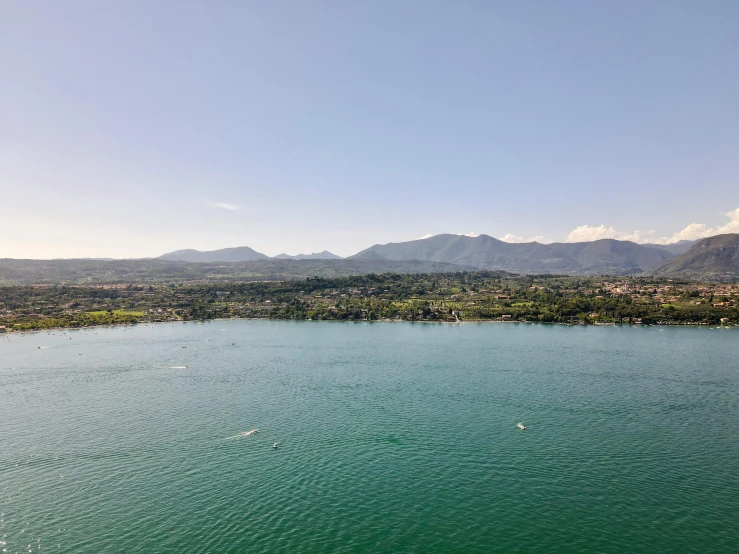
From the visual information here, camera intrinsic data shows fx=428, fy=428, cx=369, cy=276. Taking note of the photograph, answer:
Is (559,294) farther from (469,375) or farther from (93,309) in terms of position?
(93,309)

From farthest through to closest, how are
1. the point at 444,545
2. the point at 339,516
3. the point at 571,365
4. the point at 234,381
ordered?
the point at 571,365 < the point at 234,381 < the point at 339,516 < the point at 444,545

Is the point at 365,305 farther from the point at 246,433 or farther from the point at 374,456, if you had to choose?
the point at 374,456

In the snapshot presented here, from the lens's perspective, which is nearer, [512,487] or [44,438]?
[512,487]

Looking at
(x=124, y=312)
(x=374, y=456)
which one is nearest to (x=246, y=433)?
(x=374, y=456)

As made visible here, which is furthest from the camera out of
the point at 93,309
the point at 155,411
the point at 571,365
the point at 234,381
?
the point at 93,309

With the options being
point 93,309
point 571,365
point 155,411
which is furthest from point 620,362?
point 93,309

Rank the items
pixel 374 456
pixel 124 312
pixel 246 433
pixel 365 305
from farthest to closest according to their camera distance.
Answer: pixel 365 305 → pixel 124 312 → pixel 246 433 → pixel 374 456

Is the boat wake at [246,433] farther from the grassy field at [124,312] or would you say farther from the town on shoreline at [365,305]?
the grassy field at [124,312]
